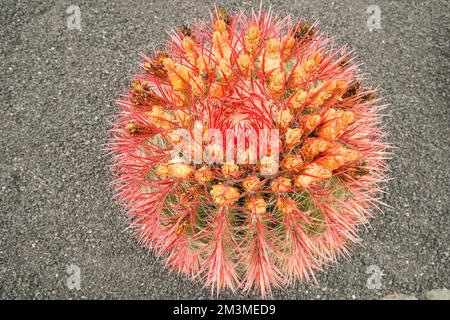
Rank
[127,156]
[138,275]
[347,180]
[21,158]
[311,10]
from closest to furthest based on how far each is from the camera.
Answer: [347,180]
[127,156]
[138,275]
[21,158]
[311,10]

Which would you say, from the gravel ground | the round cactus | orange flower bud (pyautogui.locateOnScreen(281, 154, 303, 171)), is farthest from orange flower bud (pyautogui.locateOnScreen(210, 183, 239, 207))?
the gravel ground

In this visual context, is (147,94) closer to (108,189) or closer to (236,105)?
(236,105)

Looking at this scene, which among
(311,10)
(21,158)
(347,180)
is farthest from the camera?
(311,10)

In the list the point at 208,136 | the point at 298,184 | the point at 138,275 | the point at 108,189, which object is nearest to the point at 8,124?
the point at 108,189

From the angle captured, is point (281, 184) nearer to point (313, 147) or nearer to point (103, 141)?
point (313, 147)

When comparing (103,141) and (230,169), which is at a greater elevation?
(103,141)

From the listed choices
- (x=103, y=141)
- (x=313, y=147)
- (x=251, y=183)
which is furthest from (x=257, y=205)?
(x=103, y=141)

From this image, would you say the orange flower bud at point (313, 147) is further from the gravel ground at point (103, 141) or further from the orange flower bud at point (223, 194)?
the gravel ground at point (103, 141)
